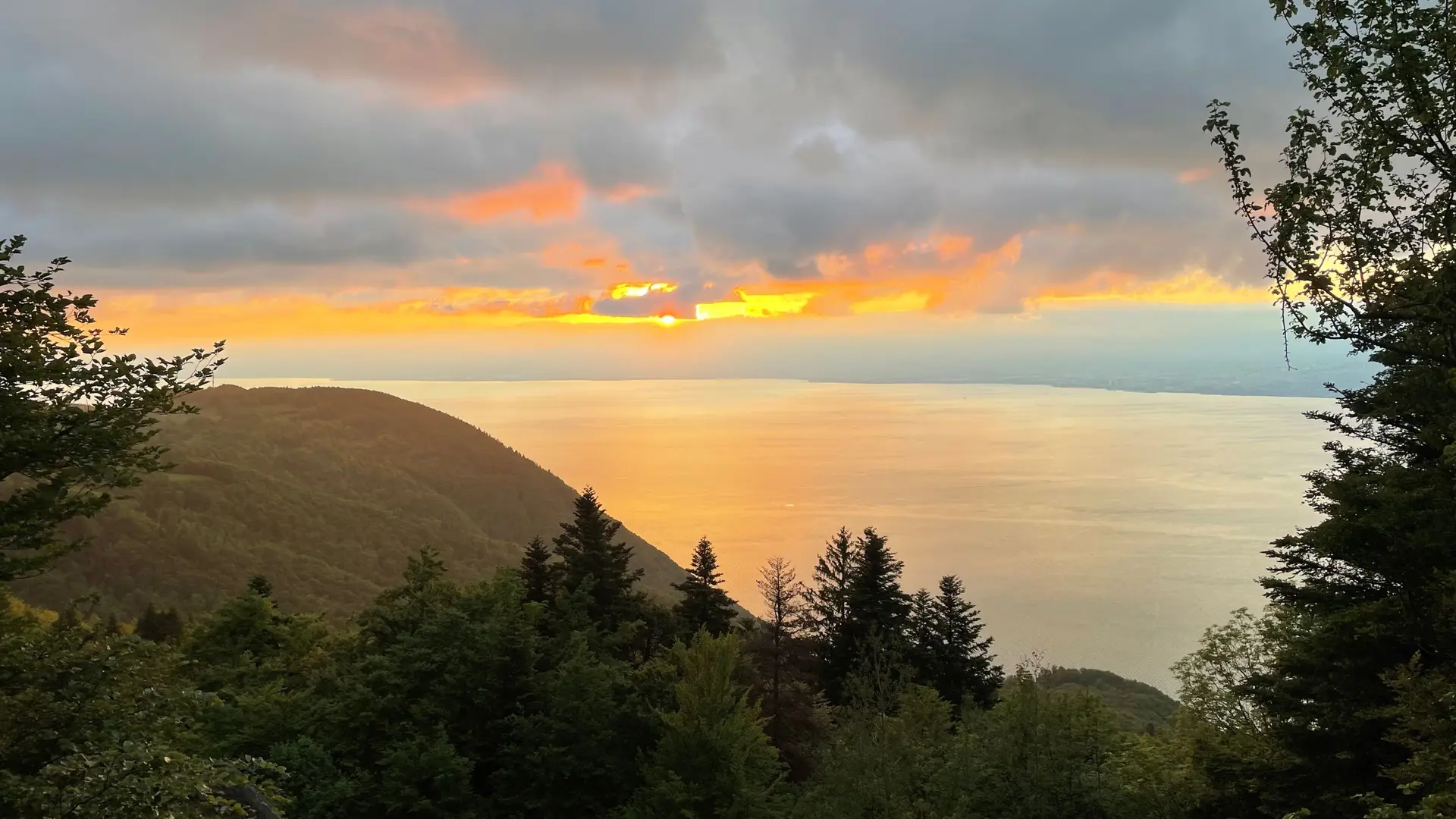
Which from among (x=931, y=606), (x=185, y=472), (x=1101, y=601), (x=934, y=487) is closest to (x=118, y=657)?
(x=931, y=606)

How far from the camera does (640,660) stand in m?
31.3

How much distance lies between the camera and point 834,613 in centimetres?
3728

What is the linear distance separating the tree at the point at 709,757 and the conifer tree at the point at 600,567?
14.0 m

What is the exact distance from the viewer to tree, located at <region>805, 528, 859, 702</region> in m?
36.0

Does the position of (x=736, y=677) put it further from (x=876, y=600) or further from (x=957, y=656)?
(x=957, y=656)

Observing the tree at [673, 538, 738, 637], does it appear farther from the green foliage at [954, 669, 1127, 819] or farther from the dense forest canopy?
the green foliage at [954, 669, 1127, 819]

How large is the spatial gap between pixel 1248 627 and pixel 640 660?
2324 centimetres

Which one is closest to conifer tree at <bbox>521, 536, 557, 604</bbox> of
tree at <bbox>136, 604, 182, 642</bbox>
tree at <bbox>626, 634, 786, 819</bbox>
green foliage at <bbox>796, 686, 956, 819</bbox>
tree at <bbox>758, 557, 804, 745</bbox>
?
tree at <bbox>758, 557, 804, 745</bbox>

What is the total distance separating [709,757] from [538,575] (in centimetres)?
1827

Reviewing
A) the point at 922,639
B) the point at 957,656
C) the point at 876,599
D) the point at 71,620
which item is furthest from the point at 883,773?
the point at 71,620

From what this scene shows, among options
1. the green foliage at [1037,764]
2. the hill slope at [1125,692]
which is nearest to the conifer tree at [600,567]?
the green foliage at [1037,764]

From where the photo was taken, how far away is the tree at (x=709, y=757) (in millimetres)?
17875

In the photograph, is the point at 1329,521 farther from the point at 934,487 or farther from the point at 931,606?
the point at 934,487

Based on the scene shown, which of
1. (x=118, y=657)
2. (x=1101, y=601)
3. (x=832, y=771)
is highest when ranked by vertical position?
(x=118, y=657)
